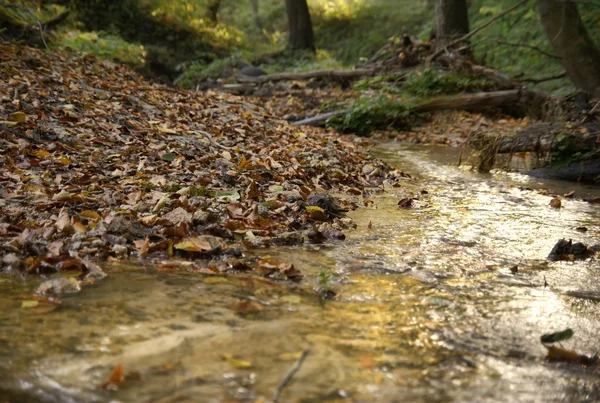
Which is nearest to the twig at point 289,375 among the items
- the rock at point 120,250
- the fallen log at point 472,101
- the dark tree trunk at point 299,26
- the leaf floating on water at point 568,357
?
the leaf floating on water at point 568,357

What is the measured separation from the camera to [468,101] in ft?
35.2

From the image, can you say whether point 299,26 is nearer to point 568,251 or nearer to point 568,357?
point 568,251

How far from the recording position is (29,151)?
13.6 feet

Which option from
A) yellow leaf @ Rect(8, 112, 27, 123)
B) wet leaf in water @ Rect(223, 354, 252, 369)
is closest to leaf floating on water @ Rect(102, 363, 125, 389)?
wet leaf in water @ Rect(223, 354, 252, 369)

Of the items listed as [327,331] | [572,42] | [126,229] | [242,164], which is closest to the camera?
[327,331]

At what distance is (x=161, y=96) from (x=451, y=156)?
427cm

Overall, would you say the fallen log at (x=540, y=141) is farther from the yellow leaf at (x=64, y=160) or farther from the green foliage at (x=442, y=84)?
the yellow leaf at (x=64, y=160)

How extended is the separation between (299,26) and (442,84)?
27.2ft

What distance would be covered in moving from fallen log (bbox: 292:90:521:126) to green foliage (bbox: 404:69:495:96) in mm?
396

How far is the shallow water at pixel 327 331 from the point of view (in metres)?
1.54

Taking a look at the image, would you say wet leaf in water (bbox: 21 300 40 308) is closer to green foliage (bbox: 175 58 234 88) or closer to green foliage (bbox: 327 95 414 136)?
green foliage (bbox: 327 95 414 136)

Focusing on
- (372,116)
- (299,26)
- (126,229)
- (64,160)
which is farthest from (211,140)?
(299,26)

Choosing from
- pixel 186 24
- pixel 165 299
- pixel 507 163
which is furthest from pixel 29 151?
pixel 186 24

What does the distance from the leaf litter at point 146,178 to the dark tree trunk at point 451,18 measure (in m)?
6.50
